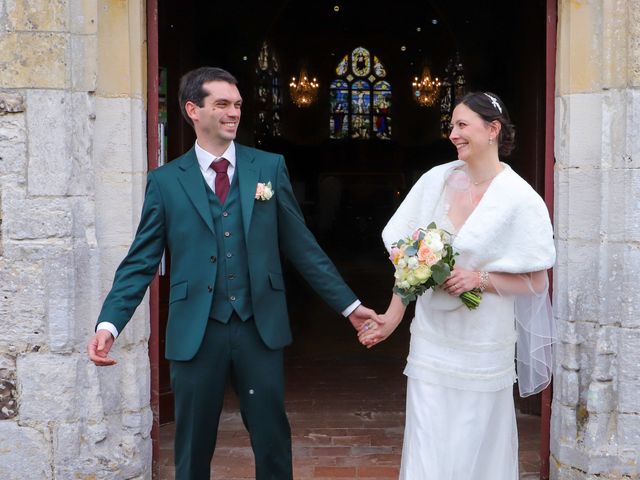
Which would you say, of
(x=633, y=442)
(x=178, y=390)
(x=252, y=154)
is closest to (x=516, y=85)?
(x=633, y=442)

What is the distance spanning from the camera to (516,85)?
7.43 m

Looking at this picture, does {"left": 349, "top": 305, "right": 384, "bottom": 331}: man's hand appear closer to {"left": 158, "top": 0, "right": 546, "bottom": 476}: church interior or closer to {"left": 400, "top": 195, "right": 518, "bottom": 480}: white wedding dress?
{"left": 400, "top": 195, "right": 518, "bottom": 480}: white wedding dress

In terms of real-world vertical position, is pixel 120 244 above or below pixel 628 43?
below

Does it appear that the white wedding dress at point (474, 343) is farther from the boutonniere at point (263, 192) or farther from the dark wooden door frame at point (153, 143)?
the dark wooden door frame at point (153, 143)

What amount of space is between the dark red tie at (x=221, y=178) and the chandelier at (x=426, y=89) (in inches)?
817

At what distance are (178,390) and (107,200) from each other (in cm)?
129

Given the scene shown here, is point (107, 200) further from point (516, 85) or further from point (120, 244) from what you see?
point (516, 85)

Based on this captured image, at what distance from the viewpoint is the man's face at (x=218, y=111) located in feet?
10.7

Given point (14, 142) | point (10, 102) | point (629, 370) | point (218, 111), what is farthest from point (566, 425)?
point (10, 102)

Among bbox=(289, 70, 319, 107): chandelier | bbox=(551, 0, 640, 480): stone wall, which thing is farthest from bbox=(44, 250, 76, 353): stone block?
bbox=(289, 70, 319, 107): chandelier

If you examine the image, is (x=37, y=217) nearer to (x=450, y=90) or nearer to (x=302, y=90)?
(x=450, y=90)

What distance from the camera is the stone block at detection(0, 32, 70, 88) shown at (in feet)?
13.3

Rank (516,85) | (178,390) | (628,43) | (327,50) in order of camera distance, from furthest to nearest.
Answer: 1. (327,50)
2. (516,85)
3. (628,43)
4. (178,390)

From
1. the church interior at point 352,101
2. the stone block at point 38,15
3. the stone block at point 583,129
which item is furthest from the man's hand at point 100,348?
the church interior at point 352,101
